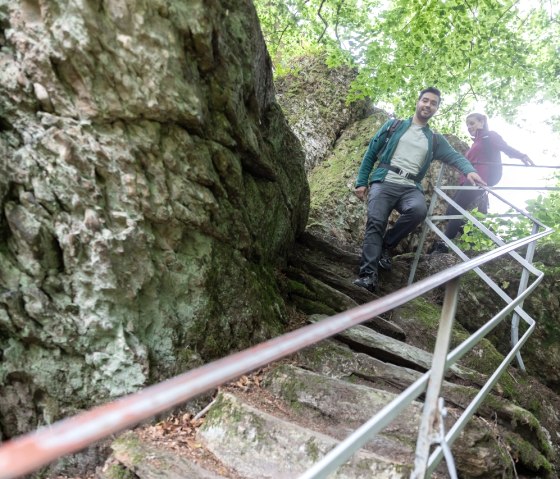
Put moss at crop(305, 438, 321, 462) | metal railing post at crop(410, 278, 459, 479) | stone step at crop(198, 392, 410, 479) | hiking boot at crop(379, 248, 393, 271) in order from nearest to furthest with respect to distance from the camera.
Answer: metal railing post at crop(410, 278, 459, 479) → stone step at crop(198, 392, 410, 479) → moss at crop(305, 438, 321, 462) → hiking boot at crop(379, 248, 393, 271)

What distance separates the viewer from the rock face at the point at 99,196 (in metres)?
2.81

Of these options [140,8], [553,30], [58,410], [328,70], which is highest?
[553,30]

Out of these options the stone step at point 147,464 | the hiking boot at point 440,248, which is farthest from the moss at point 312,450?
the hiking boot at point 440,248

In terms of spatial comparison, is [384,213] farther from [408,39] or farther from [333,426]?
[408,39]

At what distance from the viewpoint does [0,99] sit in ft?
9.28

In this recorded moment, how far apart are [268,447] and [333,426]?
0.55 m

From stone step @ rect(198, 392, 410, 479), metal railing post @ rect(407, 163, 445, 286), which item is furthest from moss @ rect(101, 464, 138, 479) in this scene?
metal railing post @ rect(407, 163, 445, 286)

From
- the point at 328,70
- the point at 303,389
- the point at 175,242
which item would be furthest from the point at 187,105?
the point at 328,70

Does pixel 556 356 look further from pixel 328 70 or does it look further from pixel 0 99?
pixel 328 70

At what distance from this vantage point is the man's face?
4.87 metres

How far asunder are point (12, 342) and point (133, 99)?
179cm

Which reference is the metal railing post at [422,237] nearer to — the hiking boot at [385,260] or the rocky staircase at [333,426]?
the hiking boot at [385,260]

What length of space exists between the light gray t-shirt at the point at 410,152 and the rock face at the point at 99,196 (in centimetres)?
248

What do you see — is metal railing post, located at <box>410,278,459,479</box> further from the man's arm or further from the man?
the man's arm
